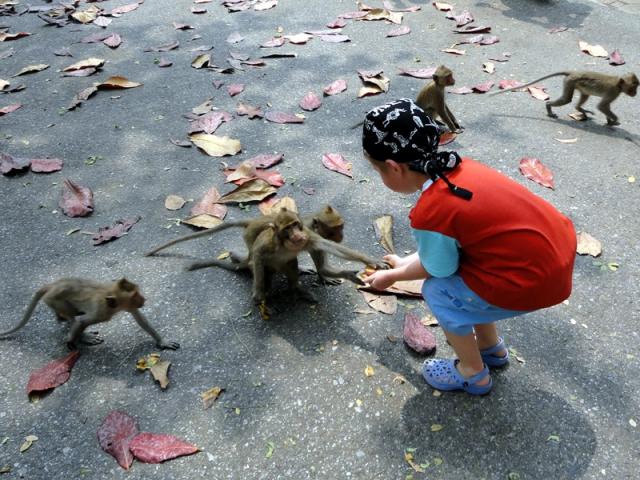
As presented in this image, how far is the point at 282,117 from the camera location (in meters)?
5.16

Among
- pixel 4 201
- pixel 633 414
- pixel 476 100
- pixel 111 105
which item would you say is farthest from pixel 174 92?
pixel 633 414

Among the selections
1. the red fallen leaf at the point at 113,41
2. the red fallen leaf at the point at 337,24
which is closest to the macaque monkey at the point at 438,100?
the red fallen leaf at the point at 337,24

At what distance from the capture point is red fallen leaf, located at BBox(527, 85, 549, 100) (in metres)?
5.56

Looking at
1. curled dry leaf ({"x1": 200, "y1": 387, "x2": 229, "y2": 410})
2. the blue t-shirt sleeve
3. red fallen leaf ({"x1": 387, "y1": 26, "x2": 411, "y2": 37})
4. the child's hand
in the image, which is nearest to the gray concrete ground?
curled dry leaf ({"x1": 200, "y1": 387, "x2": 229, "y2": 410})

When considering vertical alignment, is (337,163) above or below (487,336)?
below

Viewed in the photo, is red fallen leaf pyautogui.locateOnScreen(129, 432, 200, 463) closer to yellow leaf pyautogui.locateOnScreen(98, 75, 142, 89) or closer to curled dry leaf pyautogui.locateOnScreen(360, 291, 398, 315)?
curled dry leaf pyautogui.locateOnScreen(360, 291, 398, 315)

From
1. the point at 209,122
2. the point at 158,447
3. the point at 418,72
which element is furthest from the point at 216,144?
the point at 158,447

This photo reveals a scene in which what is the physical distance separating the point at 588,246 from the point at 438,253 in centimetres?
202

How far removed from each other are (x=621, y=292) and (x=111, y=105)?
4.95m

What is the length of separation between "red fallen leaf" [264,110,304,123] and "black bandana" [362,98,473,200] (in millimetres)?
3054

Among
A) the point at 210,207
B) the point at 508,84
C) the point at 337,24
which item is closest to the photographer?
the point at 210,207

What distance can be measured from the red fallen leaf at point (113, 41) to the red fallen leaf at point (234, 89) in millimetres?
1966

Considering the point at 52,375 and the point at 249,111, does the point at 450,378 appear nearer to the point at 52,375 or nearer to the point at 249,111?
the point at 52,375

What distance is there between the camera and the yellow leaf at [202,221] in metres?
3.86
